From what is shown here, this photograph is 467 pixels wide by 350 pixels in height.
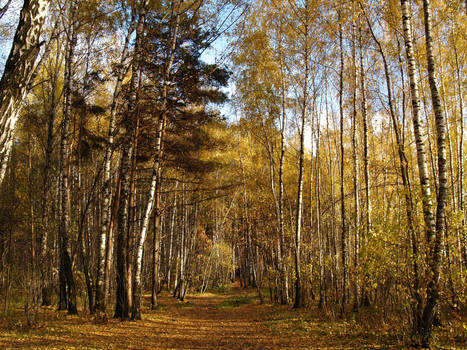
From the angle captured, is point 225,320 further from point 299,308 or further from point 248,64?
point 248,64

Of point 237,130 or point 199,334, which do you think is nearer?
point 199,334

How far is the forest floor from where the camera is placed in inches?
212

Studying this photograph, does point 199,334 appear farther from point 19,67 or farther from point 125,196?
point 19,67

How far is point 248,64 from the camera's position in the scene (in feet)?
42.0

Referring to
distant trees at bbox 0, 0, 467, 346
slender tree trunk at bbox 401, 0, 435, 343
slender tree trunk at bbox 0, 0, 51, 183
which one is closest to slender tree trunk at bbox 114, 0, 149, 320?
distant trees at bbox 0, 0, 467, 346

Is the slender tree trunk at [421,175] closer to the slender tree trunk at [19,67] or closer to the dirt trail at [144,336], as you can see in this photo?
the dirt trail at [144,336]

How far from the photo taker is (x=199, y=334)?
750 centimetres

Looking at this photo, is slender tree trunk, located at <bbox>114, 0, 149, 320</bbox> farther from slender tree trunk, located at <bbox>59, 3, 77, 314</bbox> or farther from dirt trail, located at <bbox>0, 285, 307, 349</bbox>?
slender tree trunk, located at <bbox>59, 3, 77, 314</bbox>

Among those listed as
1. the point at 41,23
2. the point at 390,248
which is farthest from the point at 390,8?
the point at 41,23

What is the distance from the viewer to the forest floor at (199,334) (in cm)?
538

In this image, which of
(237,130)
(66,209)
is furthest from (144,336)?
(237,130)

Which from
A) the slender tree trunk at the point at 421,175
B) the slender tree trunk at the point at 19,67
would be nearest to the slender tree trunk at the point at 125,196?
the slender tree trunk at the point at 19,67

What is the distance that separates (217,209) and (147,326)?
17112mm

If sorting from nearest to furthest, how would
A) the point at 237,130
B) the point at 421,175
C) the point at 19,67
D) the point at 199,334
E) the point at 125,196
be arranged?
the point at 19,67 → the point at 421,175 → the point at 199,334 → the point at 125,196 → the point at 237,130
